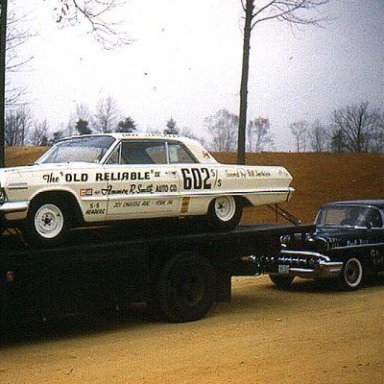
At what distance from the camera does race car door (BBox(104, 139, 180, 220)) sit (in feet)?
29.9

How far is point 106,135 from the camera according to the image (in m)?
9.67

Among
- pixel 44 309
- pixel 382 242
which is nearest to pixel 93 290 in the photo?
pixel 44 309

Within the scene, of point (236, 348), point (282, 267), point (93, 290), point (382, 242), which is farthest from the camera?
point (382, 242)

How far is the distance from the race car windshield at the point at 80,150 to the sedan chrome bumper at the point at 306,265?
3.70 m

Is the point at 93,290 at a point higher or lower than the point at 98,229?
lower

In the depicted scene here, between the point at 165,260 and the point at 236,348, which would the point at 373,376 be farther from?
the point at 165,260

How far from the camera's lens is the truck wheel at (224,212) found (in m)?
10.2

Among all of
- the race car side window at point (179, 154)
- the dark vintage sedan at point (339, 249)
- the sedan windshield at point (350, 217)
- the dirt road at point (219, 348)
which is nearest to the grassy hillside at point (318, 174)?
the sedan windshield at point (350, 217)

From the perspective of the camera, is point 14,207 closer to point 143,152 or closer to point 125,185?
point 125,185

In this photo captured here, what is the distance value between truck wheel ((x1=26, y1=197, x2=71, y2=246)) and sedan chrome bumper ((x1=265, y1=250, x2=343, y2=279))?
→ 4181mm

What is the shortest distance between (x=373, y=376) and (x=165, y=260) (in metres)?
3.77

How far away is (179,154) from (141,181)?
995mm

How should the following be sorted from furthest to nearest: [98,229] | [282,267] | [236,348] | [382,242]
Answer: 1. [382,242]
2. [282,267]
3. [98,229]
4. [236,348]

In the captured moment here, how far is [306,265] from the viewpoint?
1196 cm
